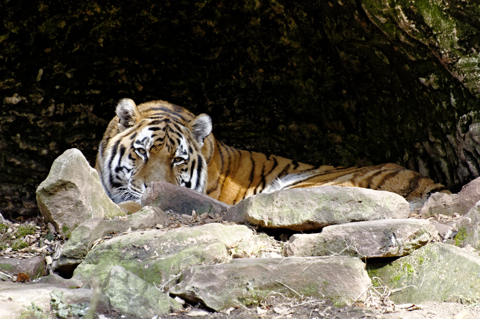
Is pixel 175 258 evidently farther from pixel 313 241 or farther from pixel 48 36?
pixel 48 36

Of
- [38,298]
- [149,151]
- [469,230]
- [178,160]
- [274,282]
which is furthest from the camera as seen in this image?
[178,160]

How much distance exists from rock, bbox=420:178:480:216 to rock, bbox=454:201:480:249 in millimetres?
530

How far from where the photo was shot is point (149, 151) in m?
4.05

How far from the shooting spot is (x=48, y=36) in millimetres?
4672

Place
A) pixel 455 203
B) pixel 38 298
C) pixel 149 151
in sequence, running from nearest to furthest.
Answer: pixel 38 298
pixel 455 203
pixel 149 151

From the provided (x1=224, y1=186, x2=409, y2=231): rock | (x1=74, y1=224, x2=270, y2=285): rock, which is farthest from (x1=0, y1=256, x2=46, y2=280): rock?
(x1=224, y1=186, x2=409, y2=231): rock

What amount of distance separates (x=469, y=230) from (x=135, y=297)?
1.77 meters

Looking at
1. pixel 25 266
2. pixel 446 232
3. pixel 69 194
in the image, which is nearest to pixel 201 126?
pixel 69 194

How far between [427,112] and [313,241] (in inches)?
85.9

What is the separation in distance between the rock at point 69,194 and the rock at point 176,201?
0.34m

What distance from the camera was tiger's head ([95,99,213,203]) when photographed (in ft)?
13.1

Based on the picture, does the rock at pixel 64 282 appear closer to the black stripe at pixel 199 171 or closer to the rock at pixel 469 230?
the rock at pixel 469 230

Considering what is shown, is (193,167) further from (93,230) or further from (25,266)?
(25,266)

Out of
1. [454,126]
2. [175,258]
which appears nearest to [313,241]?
[175,258]
